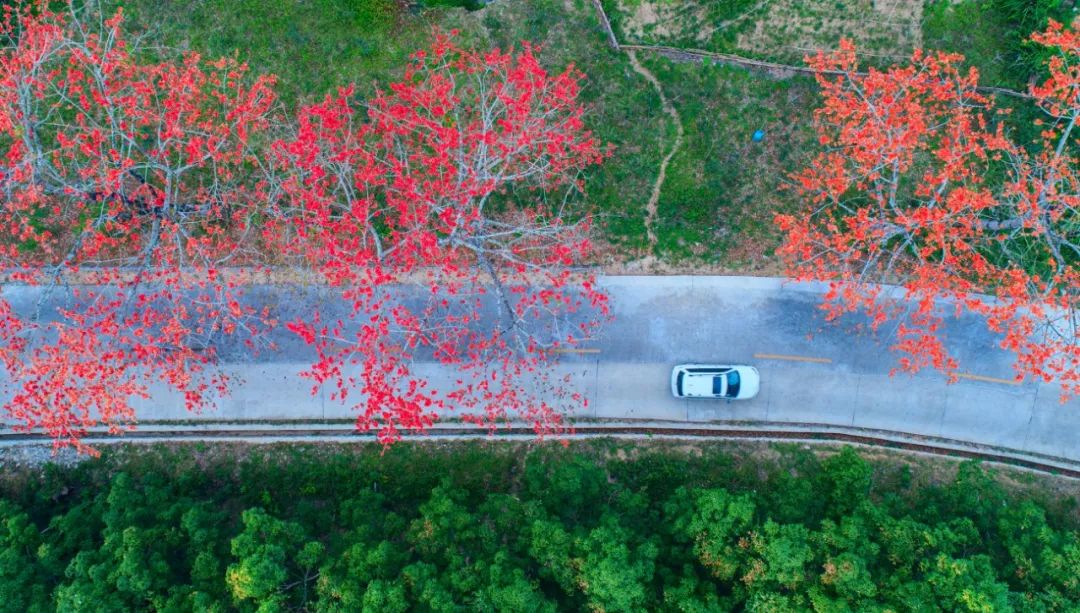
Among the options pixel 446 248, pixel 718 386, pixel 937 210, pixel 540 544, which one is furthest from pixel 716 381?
pixel 446 248

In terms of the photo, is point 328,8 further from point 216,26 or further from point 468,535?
point 468,535

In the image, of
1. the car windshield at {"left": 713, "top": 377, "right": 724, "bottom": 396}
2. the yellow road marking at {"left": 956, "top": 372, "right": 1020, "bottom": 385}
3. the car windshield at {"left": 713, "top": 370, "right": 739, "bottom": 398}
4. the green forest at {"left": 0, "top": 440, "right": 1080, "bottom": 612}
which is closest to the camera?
the green forest at {"left": 0, "top": 440, "right": 1080, "bottom": 612}

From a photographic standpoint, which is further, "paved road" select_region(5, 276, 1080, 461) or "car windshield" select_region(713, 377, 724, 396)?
"paved road" select_region(5, 276, 1080, 461)

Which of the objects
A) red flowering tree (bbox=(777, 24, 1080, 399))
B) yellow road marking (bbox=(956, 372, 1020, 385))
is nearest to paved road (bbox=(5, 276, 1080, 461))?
yellow road marking (bbox=(956, 372, 1020, 385))

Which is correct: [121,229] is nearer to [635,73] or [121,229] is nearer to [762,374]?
[635,73]

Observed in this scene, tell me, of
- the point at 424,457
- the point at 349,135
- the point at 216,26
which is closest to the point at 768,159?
the point at 349,135

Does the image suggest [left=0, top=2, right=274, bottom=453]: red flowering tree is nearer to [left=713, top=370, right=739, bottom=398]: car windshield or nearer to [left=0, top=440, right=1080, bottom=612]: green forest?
[left=0, top=440, right=1080, bottom=612]: green forest
